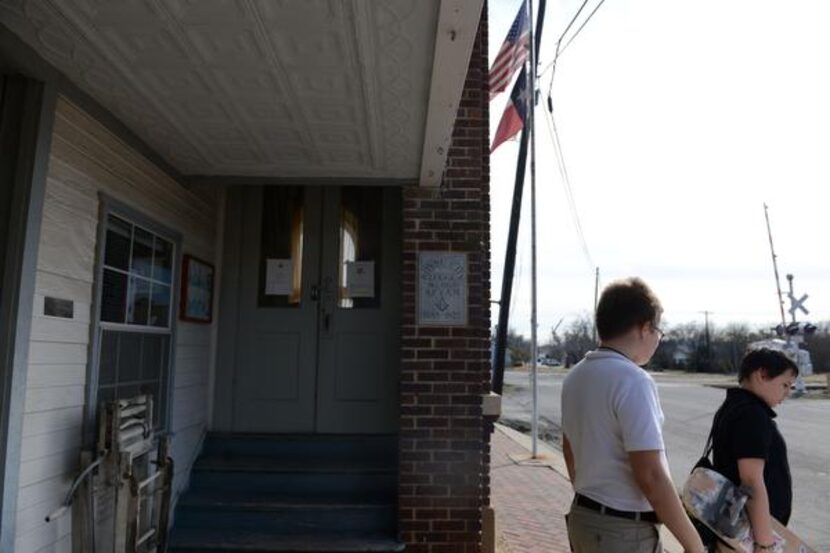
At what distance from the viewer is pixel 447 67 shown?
3.07 metres

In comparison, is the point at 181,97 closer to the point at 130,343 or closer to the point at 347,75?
the point at 347,75

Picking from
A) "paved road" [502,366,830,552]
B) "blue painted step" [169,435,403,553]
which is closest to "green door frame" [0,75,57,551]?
"blue painted step" [169,435,403,553]

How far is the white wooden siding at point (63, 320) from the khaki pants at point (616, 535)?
2.49m

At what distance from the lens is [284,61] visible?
9.96ft

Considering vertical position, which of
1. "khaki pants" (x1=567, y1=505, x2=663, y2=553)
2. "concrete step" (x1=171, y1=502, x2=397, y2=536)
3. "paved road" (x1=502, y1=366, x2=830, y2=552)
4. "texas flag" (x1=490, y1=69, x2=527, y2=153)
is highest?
"texas flag" (x1=490, y1=69, x2=527, y2=153)

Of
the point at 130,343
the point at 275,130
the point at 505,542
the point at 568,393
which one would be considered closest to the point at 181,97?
the point at 275,130

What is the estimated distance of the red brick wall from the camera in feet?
15.6

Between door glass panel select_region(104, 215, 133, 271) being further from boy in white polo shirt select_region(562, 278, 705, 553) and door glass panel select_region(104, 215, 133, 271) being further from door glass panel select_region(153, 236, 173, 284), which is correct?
boy in white polo shirt select_region(562, 278, 705, 553)

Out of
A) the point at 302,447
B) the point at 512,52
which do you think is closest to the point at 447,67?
the point at 302,447

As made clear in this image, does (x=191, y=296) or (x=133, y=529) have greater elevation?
(x=191, y=296)

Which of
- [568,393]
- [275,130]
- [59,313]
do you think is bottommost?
[568,393]

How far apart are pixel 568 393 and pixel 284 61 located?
191 centimetres

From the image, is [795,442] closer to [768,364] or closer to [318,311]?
[318,311]

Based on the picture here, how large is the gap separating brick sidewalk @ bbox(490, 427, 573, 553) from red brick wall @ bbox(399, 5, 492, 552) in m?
1.02
